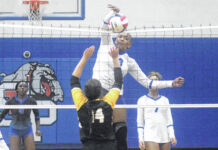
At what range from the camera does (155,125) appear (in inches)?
356

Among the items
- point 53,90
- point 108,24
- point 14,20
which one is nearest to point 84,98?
point 108,24

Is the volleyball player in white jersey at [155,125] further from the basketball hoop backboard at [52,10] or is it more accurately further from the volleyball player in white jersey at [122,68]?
the basketball hoop backboard at [52,10]

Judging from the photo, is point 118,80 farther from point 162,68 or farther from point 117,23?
point 162,68

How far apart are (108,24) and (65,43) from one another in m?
4.55

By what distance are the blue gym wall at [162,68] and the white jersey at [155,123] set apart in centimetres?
295

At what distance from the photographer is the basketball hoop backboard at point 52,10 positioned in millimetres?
12617

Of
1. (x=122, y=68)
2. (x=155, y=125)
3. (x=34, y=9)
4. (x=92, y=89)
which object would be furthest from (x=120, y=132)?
(x=34, y=9)

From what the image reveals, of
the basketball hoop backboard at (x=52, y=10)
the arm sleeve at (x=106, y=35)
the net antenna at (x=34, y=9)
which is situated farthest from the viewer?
the basketball hoop backboard at (x=52, y=10)

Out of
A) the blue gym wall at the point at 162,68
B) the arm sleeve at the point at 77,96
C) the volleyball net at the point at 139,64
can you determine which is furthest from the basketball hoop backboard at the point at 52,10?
the arm sleeve at the point at 77,96

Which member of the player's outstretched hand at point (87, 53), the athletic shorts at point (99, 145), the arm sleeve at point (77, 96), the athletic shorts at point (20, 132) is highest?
the player's outstretched hand at point (87, 53)

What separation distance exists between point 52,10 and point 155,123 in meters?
4.86

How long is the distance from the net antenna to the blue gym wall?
22.3 inches

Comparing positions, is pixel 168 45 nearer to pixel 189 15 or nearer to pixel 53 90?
pixel 189 15

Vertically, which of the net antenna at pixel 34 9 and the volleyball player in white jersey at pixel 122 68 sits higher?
the net antenna at pixel 34 9
